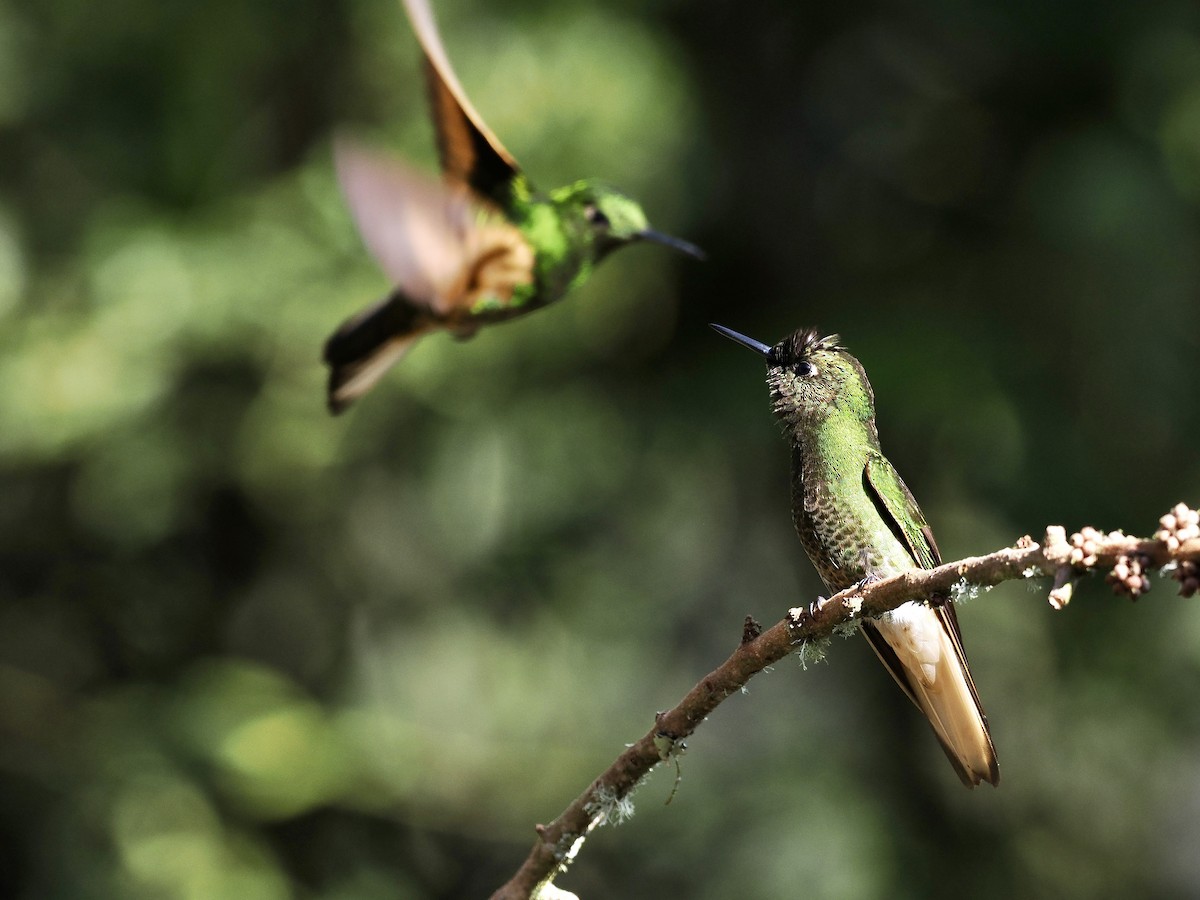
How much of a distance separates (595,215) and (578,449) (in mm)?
3616

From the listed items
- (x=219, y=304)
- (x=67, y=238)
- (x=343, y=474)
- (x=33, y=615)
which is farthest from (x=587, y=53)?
(x=33, y=615)

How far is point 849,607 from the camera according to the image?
3.78 feet

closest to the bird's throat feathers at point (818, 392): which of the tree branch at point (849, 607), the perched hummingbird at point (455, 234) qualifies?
the perched hummingbird at point (455, 234)

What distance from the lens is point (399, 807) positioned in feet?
17.8

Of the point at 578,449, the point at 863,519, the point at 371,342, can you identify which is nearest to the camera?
the point at 863,519

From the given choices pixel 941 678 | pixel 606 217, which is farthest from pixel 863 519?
pixel 606 217

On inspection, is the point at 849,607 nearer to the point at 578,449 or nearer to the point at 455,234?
the point at 455,234

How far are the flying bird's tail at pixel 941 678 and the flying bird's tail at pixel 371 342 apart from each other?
75 centimetres

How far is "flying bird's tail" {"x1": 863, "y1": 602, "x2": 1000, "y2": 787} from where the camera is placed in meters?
1.49

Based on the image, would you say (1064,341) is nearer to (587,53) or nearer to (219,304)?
(587,53)

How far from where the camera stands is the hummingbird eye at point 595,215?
1.92 m

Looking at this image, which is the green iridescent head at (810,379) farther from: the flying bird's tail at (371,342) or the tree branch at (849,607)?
the flying bird's tail at (371,342)

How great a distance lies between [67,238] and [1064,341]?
428cm

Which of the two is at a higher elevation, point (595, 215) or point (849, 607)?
point (595, 215)
